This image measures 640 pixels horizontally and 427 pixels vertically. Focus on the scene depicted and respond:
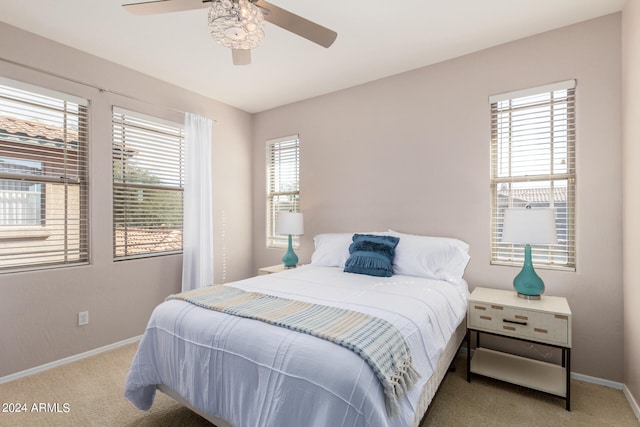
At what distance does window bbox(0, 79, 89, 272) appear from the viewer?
93.8 inches

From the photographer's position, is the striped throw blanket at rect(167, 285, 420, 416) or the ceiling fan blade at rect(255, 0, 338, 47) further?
the ceiling fan blade at rect(255, 0, 338, 47)

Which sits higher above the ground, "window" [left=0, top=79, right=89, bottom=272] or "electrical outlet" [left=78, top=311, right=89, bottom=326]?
"window" [left=0, top=79, right=89, bottom=272]

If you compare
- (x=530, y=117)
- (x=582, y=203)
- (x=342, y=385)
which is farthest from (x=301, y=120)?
(x=342, y=385)

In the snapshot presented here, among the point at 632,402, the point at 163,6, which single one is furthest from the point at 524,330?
the point at 163,6

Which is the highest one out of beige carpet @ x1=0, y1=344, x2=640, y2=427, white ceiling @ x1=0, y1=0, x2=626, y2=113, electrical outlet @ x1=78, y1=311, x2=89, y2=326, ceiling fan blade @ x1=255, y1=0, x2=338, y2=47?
white ceiling @ x1=0, y1=0, x2=626, y2=113

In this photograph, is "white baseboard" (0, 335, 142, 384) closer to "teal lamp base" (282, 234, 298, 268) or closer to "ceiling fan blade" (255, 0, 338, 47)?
"teal lamp base" (282, 234, 298, 268)

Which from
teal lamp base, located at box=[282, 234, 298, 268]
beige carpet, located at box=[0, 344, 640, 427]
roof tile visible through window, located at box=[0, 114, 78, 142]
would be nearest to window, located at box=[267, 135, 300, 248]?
teal lamp base, located at box=[282, 234, 298, 268]

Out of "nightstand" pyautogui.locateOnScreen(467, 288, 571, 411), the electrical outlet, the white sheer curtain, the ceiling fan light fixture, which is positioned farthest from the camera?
the white sheer curtain

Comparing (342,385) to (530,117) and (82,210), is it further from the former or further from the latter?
(82,210)

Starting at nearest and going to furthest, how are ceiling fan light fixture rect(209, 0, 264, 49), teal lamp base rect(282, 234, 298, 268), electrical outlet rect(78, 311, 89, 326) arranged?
1. ceiling fan light fixture rect(209, 0, 264, 49)
2. electrical outlet rect(78, 311, 89, 326)
3. teal lamp base rect(282, 234, 298, 268)

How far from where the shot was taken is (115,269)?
116 inches

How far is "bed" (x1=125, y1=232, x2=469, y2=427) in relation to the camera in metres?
1.19

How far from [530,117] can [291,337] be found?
2.54 metres

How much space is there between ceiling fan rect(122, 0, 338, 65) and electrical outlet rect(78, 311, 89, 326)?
2482 mm
